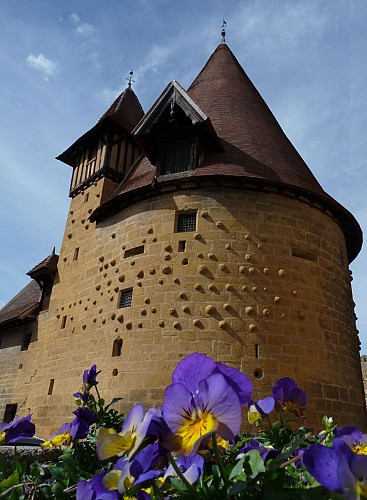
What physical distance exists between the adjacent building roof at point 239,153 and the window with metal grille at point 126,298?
2.38 meters

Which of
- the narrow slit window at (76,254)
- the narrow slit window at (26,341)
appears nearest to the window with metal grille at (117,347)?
the narrow slit window at (76,254)

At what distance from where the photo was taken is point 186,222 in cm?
943

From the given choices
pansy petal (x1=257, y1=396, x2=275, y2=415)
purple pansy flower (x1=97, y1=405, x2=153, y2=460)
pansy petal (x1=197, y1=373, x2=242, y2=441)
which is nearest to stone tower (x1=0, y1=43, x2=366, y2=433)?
pansy petal (x1=257, y1=396, x2=275, y2=415)

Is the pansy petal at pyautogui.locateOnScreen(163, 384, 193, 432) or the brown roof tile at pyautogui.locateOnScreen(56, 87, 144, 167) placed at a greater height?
the brown roof tile at pyautogui.locateOnScreen(56, 87, 144, 167)

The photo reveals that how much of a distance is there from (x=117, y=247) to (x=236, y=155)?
369cm

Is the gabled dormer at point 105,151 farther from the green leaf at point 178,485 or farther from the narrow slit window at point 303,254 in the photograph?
the green leaf at point 178,485

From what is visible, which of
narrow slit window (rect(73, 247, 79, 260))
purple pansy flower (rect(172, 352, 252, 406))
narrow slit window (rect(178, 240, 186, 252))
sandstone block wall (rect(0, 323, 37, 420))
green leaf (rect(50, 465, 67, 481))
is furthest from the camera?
sandstone block wall (rect(0, 323, 37, 420))

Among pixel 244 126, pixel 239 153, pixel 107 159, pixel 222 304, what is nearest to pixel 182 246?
pixel 222 304

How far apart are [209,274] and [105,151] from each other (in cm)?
648

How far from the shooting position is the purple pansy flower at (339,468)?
32.5 inches

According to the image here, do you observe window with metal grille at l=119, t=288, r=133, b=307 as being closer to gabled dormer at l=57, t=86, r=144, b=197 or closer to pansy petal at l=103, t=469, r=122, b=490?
gabled dormer at l=57, t=86, r=144, b=197

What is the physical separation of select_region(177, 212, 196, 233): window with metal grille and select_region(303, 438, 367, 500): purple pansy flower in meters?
8.40

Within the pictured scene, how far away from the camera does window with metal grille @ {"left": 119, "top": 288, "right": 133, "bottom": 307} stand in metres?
9.26

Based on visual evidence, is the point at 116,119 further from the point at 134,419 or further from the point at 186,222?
the point at 134,419
